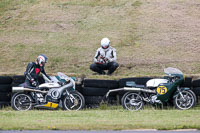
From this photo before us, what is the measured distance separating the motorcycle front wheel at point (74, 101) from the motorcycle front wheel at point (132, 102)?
42.6 inches

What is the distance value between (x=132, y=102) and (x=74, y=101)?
150 cm

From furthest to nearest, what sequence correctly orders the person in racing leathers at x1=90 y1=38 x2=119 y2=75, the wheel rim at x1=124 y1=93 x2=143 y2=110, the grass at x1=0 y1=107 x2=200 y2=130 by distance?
the person in racing leathers at x1=90 y1=38 x2=119 y2=75
the wheel rim at x1=124 y1=93 x2=143 y2=110
the grass at x1=0 y1=107 x2=200 y2=130

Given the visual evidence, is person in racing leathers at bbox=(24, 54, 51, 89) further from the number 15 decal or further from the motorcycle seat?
the number 15 decal

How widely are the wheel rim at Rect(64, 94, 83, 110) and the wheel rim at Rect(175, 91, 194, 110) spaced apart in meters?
2.49

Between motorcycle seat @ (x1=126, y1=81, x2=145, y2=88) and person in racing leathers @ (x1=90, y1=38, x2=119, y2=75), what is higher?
person in racing leathers @ (x1=90, y1=38, x2=119, y2=75)

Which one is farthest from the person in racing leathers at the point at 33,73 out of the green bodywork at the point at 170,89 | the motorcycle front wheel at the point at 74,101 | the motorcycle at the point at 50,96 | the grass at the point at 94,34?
the grass at the point at 94,34

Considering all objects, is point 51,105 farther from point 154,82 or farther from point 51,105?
point 154,82

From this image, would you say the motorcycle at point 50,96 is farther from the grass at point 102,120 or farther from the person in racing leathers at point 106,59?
the person in racing leathers at point 106,59

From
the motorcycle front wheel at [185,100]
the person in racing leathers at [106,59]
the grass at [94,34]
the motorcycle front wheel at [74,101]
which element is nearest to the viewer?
the motorcycle front wheel at [185,100]

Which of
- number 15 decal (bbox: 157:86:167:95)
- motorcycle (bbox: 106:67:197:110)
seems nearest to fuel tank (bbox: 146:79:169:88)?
motorcycle (bbox: 106:67:197:110)

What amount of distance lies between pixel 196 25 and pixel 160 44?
347cm

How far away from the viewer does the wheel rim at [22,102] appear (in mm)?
11328

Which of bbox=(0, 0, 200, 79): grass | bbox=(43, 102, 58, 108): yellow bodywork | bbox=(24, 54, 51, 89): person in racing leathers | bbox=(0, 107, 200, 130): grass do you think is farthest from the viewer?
bbox=(0, 0, 200, 79): grass

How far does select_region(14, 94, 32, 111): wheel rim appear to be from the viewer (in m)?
11.3
